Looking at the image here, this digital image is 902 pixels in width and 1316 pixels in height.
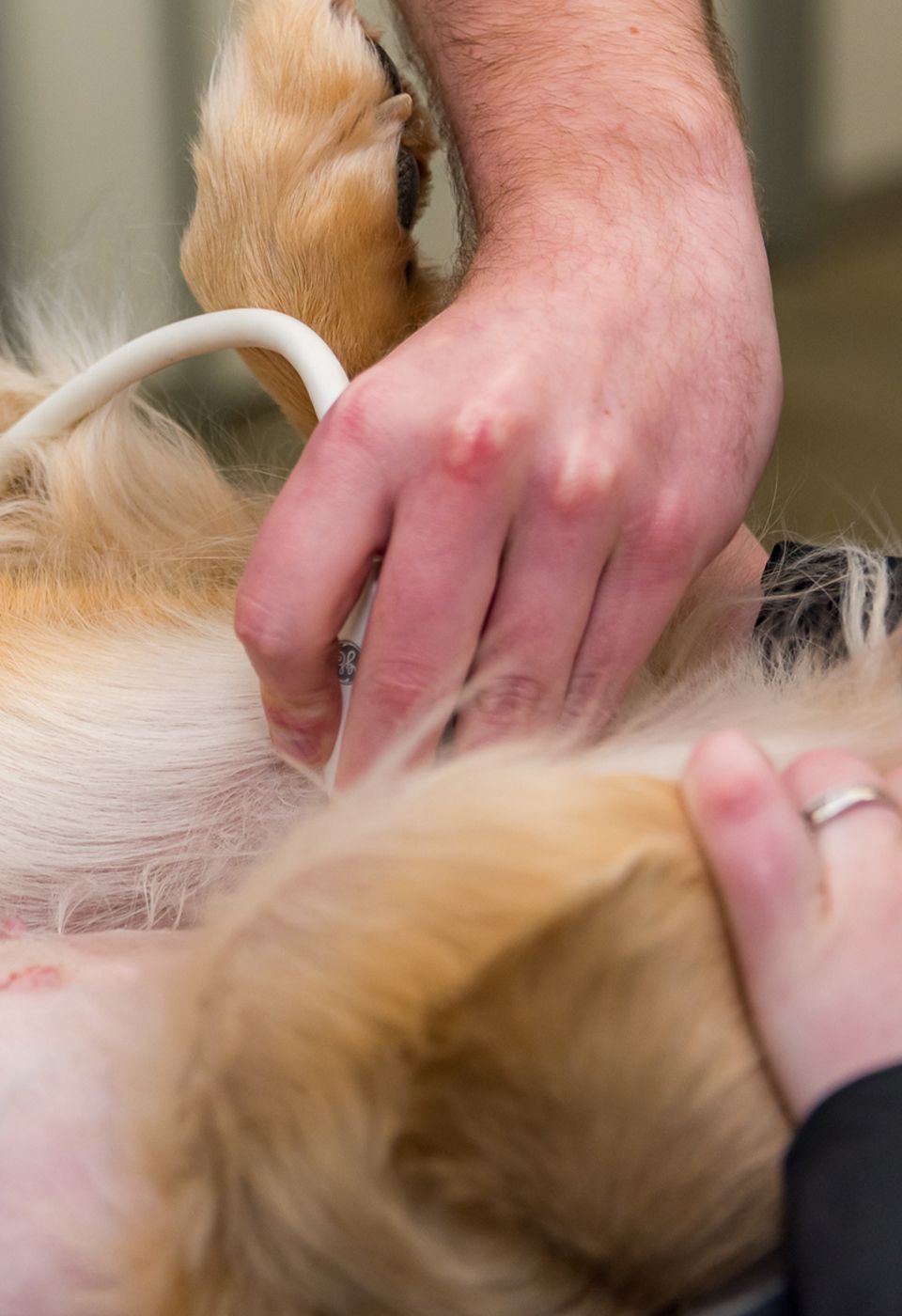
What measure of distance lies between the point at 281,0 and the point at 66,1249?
0.68 m

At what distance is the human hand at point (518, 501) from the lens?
490 millimetres

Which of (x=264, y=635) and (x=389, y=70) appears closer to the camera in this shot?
(x=264, y=635)

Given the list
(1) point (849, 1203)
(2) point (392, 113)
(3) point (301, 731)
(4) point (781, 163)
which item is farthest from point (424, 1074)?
(4) point (781, 163)

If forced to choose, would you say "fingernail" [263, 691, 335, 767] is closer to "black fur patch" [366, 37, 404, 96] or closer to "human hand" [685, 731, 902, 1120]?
"human hand" [685, 731, 902, 1120]

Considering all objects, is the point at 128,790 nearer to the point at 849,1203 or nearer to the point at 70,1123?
the point at 70,1123

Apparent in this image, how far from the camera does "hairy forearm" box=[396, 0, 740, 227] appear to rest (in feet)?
2.14

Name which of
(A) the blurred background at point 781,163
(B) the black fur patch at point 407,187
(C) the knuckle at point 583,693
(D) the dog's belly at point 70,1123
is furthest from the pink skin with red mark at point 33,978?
(A) the blurred background at point 781,163

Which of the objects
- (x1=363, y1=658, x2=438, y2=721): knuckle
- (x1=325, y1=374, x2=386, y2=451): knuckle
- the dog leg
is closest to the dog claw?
the dog leg

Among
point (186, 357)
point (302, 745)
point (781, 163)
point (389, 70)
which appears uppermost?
point (389, 70)

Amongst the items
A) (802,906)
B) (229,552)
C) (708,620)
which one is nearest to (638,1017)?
(802,906)

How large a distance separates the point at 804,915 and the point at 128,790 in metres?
0.35

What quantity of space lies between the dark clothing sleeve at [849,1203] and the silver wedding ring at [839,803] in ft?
0.30

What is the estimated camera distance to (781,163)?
1.59 meters

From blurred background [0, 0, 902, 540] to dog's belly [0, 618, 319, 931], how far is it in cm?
73
